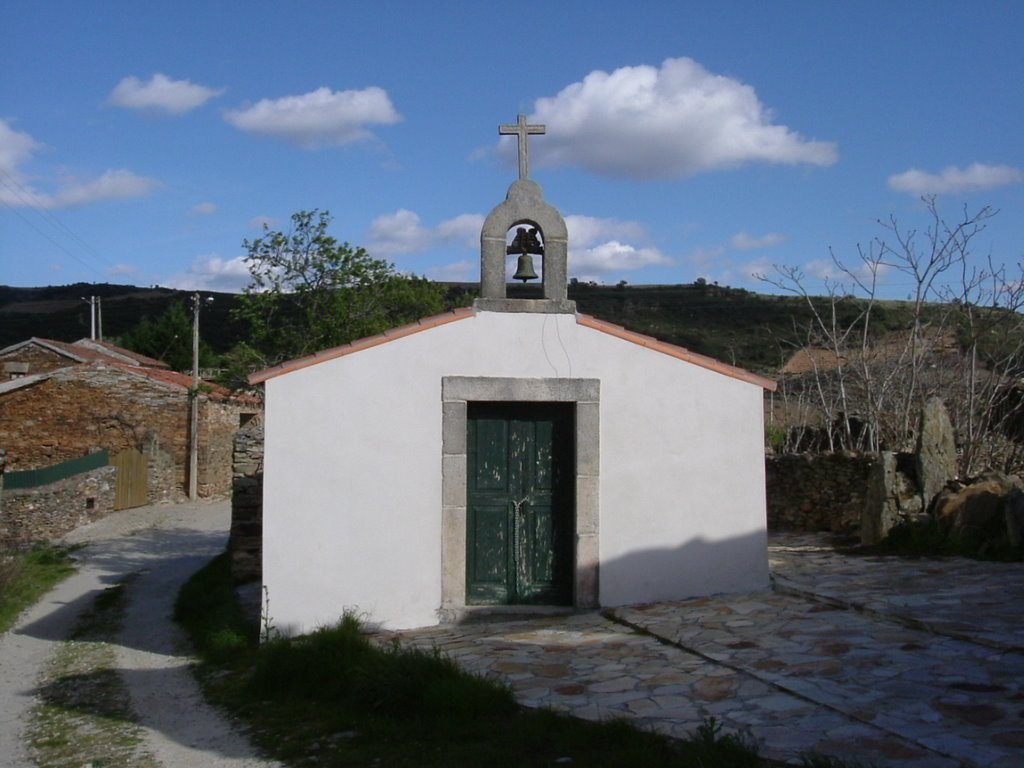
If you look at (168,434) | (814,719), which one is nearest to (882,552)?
(814,719)

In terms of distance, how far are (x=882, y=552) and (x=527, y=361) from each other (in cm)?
549

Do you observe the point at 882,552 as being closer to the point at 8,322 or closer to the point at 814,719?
the point at 814,719

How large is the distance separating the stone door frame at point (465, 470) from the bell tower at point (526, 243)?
32.2 inches

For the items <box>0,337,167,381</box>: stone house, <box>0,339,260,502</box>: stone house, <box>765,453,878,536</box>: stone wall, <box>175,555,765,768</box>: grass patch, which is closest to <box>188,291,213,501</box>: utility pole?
<box>0,339,260,502</box>: stone house

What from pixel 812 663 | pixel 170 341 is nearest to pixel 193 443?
pixel 170 341

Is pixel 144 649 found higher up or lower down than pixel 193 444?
lower down

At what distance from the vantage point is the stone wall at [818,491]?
14062 millimetres

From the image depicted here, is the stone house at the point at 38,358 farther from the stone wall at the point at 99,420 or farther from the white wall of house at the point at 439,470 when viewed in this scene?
the white wall of house at the point at 439,470

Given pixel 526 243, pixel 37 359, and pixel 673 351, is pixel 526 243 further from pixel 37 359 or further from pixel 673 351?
pixel 37 359

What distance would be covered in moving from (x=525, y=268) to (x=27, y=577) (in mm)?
10795

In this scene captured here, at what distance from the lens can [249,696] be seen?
290 inches

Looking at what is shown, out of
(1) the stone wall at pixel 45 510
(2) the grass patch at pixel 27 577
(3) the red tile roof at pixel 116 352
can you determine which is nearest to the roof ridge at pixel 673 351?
(2) the grass patch at pixel 27 577

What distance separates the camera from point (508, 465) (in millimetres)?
9305

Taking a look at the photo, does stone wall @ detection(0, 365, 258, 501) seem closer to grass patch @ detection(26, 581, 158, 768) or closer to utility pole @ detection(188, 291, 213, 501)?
utility pole @ detection(188, 291, 213, 501)
